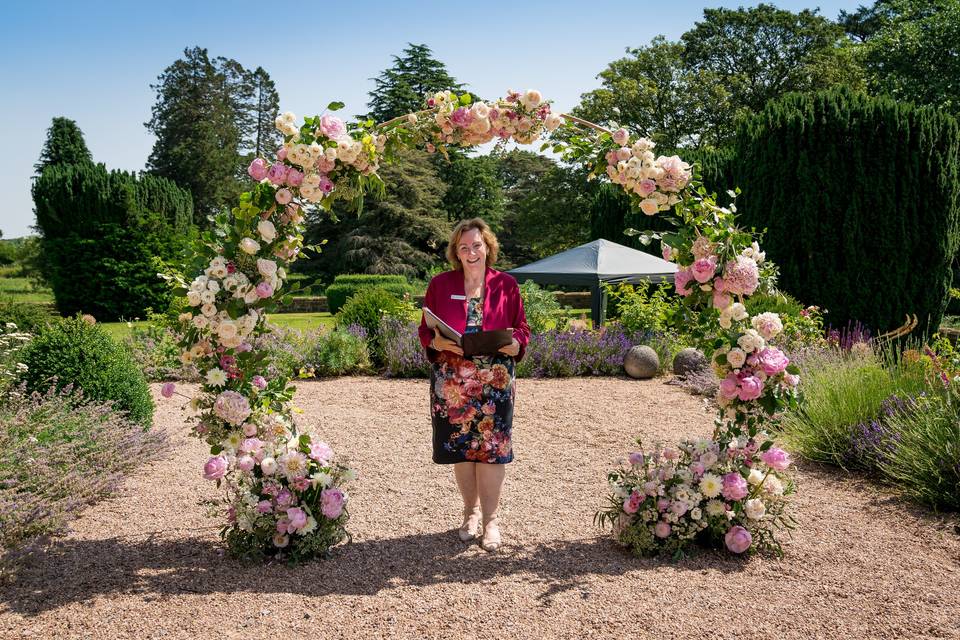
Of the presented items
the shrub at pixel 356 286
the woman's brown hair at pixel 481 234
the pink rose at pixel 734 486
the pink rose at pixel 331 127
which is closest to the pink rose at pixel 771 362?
the pink rose at pixel 734 486

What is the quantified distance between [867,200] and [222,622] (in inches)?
380

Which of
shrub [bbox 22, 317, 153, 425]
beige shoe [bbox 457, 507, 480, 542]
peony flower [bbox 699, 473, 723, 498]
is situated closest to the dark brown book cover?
beige shoe [bbox 457, 507, 480, 542]

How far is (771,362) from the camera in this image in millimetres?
3203

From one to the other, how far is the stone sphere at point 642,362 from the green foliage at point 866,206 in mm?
3018

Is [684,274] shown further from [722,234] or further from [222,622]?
[222,622]

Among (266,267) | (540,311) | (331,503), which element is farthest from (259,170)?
(540,311)

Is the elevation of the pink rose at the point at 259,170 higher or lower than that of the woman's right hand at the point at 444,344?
higher

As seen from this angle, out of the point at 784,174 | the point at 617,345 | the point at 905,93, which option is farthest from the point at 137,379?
the point at 905,93

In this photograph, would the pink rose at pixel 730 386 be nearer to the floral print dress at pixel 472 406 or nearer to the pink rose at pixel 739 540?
the pink rose at pixel 739 540

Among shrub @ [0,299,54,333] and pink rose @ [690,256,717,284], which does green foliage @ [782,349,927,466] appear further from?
shrub @ [0,299,54,333]

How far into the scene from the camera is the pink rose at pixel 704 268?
330cm

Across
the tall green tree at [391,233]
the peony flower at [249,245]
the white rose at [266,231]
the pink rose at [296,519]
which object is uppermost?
the tall green tree at [391,233]

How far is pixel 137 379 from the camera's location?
5258 millimetres

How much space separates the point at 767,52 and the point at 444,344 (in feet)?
75.5
